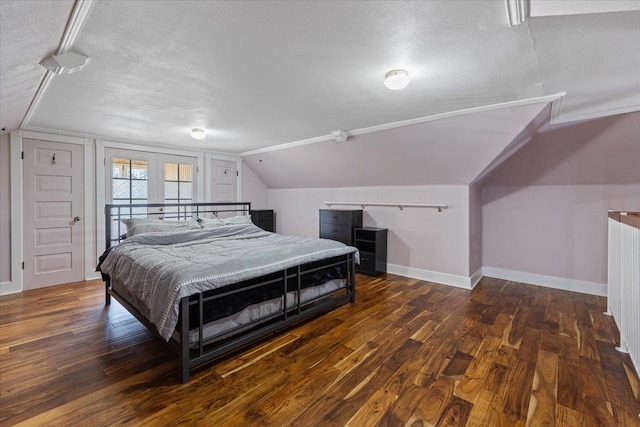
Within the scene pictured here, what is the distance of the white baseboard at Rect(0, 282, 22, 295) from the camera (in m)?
3.83

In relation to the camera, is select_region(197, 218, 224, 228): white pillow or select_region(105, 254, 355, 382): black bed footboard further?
select_region(197, 218, 224, 228): white pillow

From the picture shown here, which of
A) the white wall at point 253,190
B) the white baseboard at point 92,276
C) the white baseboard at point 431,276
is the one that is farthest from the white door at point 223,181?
the white baseboard at point 431,276

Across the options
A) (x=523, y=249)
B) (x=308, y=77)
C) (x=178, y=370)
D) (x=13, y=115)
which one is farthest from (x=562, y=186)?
(x=13, y=115)

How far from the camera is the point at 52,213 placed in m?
4.20

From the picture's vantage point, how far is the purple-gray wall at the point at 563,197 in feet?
11.3

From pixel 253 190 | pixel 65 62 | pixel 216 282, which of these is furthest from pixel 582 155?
pixel 253 190

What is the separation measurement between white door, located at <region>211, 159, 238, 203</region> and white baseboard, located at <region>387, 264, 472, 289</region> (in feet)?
11.8

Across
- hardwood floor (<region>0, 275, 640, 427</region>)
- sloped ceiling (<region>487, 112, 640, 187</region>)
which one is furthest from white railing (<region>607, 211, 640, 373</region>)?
sloped ceiling (<region>487, 112, 640, 187</region>)

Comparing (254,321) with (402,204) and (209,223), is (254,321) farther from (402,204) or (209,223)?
(402,204)

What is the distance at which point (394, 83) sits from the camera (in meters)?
2.25

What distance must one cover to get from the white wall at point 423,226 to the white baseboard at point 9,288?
4.93 meters

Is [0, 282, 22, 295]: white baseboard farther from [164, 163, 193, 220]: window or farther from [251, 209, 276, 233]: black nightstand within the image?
[251, 209, 276, 233]: black nightstand

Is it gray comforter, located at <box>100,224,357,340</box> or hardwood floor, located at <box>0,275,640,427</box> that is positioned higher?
gray comforter, located at <box>100,224,357,340</box>

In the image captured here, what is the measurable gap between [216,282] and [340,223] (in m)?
3.23
